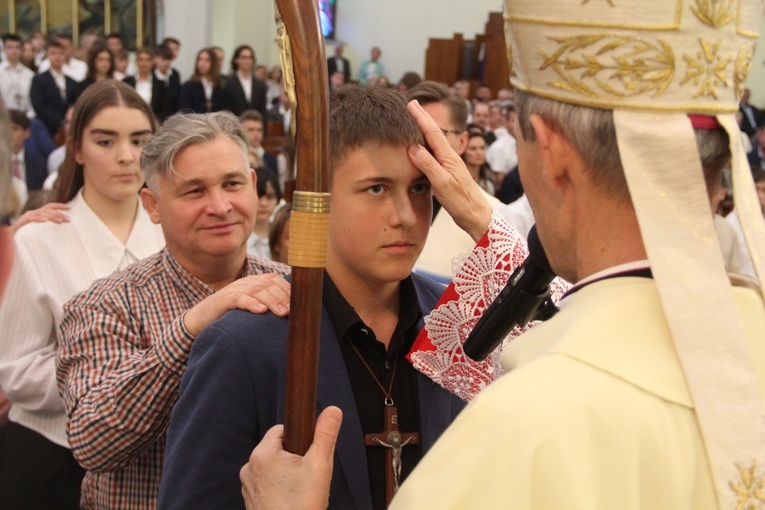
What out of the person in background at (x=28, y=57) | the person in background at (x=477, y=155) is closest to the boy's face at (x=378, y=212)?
the person in background at (x=477, y=155)

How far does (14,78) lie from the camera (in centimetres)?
1155

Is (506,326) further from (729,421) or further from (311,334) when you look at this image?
(729,421)

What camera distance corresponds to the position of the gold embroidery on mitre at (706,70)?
3.86ft

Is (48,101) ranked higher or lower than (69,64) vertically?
lower

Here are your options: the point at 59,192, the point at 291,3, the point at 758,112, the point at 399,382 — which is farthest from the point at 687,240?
the point at 758,112

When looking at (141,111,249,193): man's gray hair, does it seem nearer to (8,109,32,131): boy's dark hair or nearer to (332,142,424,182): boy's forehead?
(332,142,424,182): boy's forehead

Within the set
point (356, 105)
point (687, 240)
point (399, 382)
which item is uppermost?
point (356, 105)

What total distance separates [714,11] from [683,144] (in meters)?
Answer: 0.17

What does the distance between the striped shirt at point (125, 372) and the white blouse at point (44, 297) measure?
0.36 meters

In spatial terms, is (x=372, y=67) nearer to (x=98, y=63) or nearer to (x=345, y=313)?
(x=98, y=63)

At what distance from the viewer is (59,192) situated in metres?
3.19

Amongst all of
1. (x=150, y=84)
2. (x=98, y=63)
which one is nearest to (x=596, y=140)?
(x=98, y=63)

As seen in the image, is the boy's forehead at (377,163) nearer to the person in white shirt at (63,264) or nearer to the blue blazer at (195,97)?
the person in white shirt at (63,264)

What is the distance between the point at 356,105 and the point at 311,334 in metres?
0.57
